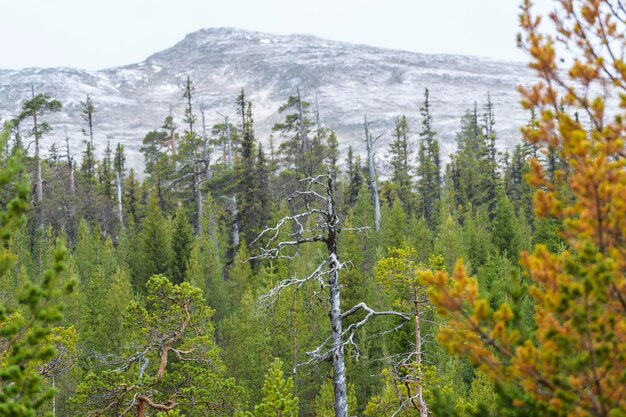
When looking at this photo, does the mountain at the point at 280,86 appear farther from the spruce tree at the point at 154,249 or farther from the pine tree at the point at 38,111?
the spruce tree at the point at 154,249

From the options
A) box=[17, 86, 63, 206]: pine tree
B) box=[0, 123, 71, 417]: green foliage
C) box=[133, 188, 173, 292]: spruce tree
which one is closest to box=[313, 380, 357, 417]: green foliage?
box=[133, 188, 173, 292]: spruce tree

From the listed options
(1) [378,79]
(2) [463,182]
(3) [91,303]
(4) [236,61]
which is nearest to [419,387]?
(3) [91,303]

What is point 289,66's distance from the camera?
121375 millimetres

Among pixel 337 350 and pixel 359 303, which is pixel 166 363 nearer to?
pixel 337 350

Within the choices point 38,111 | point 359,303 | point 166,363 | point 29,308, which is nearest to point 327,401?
point 359,303

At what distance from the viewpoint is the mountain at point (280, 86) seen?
92625 millimetres

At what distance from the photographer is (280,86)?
115 m

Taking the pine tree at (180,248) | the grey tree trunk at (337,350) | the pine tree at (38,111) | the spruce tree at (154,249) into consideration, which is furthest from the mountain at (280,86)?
→ the grey tree trunk at (337,350)

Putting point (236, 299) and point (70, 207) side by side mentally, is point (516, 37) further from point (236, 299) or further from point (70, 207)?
point (70, 207)

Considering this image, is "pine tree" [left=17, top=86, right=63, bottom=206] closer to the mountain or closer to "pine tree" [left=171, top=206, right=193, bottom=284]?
"pine tree" [left=171, top=206, right=193, bottom=284]

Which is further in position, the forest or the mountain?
the mountain

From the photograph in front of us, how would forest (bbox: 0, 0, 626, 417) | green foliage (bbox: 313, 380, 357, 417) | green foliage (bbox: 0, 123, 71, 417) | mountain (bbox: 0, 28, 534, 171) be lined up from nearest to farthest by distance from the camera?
1. forest (bbox: 0, 0, 626, 417)
2. green foliage (bbox: 0, 123, 71, 417)
3. green foliage (bbox: 313, 380, 357, 417)
4. mountain (bbox: 0, 28, 534, 171)

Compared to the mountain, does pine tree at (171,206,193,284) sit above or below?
below

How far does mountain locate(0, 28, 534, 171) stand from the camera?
304 feet
